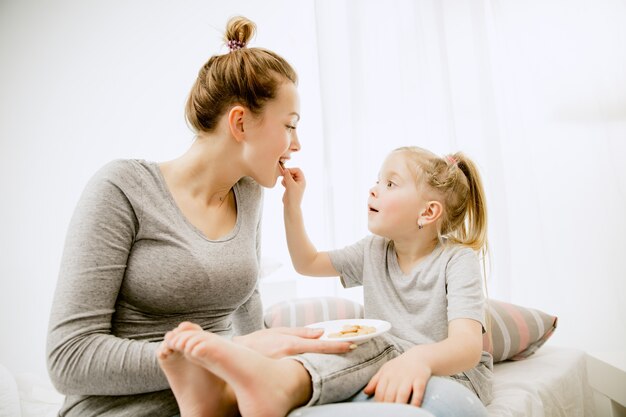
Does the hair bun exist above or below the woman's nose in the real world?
above

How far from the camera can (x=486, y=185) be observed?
2150 mm

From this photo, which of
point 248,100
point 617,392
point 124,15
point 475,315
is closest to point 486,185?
point 617,392

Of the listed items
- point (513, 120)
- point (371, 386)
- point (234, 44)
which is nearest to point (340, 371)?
point (371, 386)

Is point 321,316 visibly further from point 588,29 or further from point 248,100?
point 588,29

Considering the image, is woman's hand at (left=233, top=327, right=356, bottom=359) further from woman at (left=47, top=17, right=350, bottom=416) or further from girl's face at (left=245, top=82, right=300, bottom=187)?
girl's face at (left=245, top=82, right=300, bottom=187)

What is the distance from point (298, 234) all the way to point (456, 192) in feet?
1.61

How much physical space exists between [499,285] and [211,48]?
1.75 m

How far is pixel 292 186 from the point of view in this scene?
1.34m

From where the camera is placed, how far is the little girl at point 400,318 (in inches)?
28.3

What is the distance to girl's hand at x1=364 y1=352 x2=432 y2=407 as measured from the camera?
0.82 meters

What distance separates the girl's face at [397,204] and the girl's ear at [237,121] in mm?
460

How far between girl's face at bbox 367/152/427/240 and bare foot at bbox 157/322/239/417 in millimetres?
694

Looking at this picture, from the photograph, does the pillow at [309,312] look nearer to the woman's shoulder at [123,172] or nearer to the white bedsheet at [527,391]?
the white bedsheet at [527,391]

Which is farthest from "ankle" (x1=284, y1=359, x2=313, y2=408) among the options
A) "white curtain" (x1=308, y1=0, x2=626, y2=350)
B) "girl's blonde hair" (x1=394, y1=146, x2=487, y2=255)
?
"white curtain" (x1=308, y1=0, x2=626, y2=350)
